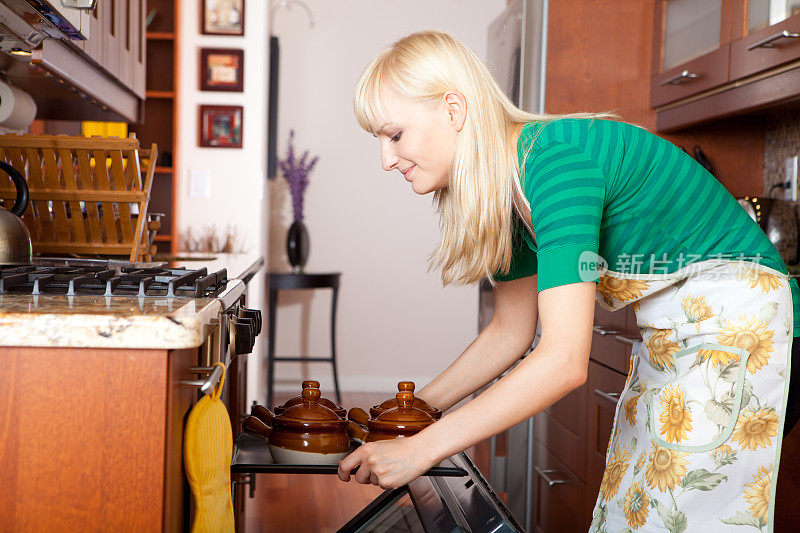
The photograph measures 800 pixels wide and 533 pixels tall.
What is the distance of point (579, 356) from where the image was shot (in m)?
0.91

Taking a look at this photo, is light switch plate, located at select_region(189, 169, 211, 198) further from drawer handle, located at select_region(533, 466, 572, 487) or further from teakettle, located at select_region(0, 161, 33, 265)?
teakettle, located at select_region(0, 161, 33, 265)

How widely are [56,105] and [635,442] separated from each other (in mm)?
1972

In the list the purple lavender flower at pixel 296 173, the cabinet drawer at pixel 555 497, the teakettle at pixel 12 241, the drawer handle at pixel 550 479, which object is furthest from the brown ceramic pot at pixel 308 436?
the purple lavender flower at pixel 296 173

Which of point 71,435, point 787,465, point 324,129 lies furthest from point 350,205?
point 71,435

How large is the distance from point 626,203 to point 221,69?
3375 mm

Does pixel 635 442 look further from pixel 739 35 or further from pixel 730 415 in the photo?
pixel 739 35

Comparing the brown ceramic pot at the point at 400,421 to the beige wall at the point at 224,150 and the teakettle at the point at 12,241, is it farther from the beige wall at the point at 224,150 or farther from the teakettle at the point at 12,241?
the beige wall at the point at 224,150

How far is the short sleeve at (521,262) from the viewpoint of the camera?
1.27 metres

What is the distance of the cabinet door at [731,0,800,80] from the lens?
81.0 inches

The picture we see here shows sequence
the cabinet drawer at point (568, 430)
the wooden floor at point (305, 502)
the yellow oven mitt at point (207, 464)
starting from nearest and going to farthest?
1. the yellow oven mitt at point (207, 464)
2. the cabinet drawer at point (568, 430)
3. the wooden floor at point (305, 502)

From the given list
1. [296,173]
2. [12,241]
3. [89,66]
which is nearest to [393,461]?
[12,241]

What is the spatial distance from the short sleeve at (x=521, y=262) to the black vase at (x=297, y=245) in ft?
11.2

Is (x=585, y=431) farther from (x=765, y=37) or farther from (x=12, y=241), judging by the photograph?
(x=12, y=241)

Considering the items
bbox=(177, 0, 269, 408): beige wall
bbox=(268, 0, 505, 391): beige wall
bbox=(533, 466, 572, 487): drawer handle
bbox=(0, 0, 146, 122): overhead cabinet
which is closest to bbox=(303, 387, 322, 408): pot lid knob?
bbox=(0, 0, 146, 122): overhead cabinet
